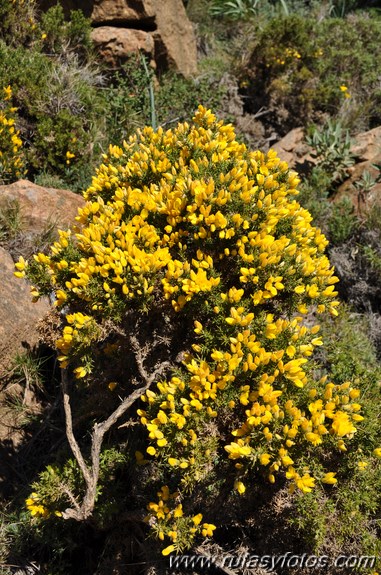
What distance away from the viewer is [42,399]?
3.37 m

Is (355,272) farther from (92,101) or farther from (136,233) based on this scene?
(92,101)

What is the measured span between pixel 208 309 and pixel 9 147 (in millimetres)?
2804

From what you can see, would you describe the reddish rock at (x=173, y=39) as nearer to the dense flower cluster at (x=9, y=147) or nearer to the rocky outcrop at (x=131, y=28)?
the rocky outcrop at (x=131, y=28)

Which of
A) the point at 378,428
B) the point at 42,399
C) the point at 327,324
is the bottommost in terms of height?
the point at 42,399

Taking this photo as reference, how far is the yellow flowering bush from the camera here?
2.05 meters

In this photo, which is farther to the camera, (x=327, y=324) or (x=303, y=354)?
(x=327, y=324)

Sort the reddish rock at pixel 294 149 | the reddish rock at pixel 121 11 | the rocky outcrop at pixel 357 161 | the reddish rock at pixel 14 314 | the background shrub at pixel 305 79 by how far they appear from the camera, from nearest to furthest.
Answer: the reddish rock at pixel 14 314
the rocky outcrop at pixel 357 161
the reddish rock at pixel 294 149
the reddish rock at pixel 121 11
the background shrub at pixel 305 79

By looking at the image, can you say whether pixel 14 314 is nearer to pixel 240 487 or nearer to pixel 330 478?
pixel 240 487

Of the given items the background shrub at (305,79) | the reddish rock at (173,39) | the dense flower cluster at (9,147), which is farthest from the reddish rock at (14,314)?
the background shrub at (305,79)

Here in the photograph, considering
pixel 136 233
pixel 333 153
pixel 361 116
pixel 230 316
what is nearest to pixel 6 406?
pixel 136 233

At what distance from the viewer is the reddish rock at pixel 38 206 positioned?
3709 mm

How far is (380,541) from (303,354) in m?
0.95

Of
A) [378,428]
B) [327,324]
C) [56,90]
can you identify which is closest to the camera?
[378,428]

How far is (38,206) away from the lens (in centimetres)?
374
